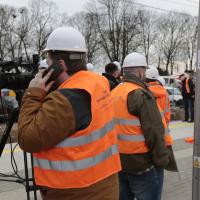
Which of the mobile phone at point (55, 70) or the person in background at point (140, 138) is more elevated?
the mobile phone at point (55, 70)

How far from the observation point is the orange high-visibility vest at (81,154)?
2430mm

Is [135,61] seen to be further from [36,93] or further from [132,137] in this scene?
[36,93]

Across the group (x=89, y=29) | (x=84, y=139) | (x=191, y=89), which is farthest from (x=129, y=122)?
(x=89, y=29)

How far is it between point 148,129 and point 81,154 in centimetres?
118

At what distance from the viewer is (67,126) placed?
2357 millimetres

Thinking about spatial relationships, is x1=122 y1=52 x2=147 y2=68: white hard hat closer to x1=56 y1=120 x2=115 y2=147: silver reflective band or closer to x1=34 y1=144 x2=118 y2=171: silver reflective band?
x1=56 y1=120 x2=115 y2=147: silver reflective band

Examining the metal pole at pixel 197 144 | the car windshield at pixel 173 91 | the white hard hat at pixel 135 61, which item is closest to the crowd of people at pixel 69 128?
the white hard hat at pixel 135 61

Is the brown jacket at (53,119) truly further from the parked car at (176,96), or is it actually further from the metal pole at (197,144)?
the parked car at (176,96)

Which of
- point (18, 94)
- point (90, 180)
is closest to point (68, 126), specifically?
point (90, 180)

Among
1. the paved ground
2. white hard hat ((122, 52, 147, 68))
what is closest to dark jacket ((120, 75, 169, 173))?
white hard hat ((122, 52, 147, 68))

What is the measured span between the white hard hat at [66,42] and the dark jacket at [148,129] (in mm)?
1080

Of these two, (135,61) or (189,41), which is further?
(189,41)

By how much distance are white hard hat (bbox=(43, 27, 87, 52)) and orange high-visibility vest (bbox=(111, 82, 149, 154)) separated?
1.14 m

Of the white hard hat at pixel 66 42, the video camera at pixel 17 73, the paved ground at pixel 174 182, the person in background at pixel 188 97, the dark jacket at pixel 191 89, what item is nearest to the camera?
the white hard hat at pixel 66 42
